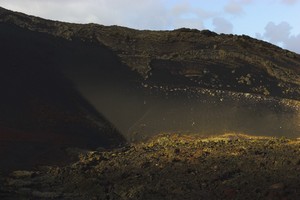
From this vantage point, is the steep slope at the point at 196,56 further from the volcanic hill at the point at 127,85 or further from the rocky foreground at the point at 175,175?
the rocky foreground at the point at 175,175

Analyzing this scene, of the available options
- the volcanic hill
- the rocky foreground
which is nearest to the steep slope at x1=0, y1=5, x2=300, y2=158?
the volcanic hill

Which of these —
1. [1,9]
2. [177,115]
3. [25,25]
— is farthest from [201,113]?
[1,9]

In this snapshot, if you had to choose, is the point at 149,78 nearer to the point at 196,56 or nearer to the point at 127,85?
the point at 127,85

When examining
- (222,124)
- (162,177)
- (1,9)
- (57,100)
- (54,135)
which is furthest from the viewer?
(1,9)

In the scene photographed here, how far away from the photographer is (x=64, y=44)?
26547 mm

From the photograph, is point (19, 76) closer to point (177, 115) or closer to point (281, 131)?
point (177, 115)

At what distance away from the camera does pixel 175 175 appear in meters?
13.7

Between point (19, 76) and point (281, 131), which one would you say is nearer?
point (281, 131)

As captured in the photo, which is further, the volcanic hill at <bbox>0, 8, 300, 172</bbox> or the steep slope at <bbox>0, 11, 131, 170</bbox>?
the volcanic hill at <bbox>0, 8, 300, 172</bbox>

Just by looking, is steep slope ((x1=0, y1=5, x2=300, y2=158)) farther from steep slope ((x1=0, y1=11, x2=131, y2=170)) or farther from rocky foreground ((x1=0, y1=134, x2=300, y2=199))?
rocky foreground ((x1=0, y1=134, x2=300, y2=199))

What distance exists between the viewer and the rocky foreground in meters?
12.2

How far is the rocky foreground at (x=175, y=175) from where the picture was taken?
39.9 feet

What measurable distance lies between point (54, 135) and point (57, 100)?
2.95 metres

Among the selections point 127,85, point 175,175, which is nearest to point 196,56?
point 127,85
